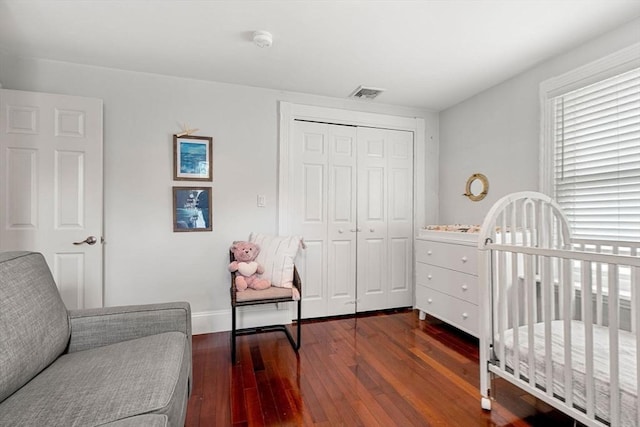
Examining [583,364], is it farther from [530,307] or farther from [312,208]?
[312,208]

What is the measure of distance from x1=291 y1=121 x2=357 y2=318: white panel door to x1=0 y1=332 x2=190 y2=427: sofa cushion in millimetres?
1778

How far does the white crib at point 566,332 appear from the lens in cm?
113

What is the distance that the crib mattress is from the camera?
3.73 ft

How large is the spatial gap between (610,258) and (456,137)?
2.38 metres

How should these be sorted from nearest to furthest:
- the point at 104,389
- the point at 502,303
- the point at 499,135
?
1. the point at 104,389
2. the point at 502,303
3. the point at 499,135

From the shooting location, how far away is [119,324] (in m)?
1.47

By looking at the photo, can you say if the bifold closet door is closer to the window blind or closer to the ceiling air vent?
the ceiling air vent

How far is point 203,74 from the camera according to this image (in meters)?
2.58

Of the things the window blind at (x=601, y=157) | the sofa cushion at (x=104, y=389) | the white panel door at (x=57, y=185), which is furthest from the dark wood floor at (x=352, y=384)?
the window blind at (x=601, y=157)

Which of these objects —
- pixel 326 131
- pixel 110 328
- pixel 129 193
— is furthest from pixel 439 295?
pixel 129 193

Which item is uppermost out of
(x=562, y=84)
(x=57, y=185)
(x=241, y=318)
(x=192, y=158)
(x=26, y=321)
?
(x=562, y=84)

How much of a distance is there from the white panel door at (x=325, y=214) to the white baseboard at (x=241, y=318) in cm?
26

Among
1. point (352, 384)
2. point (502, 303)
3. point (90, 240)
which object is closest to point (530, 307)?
point (502, 303)

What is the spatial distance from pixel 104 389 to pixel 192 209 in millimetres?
1798
